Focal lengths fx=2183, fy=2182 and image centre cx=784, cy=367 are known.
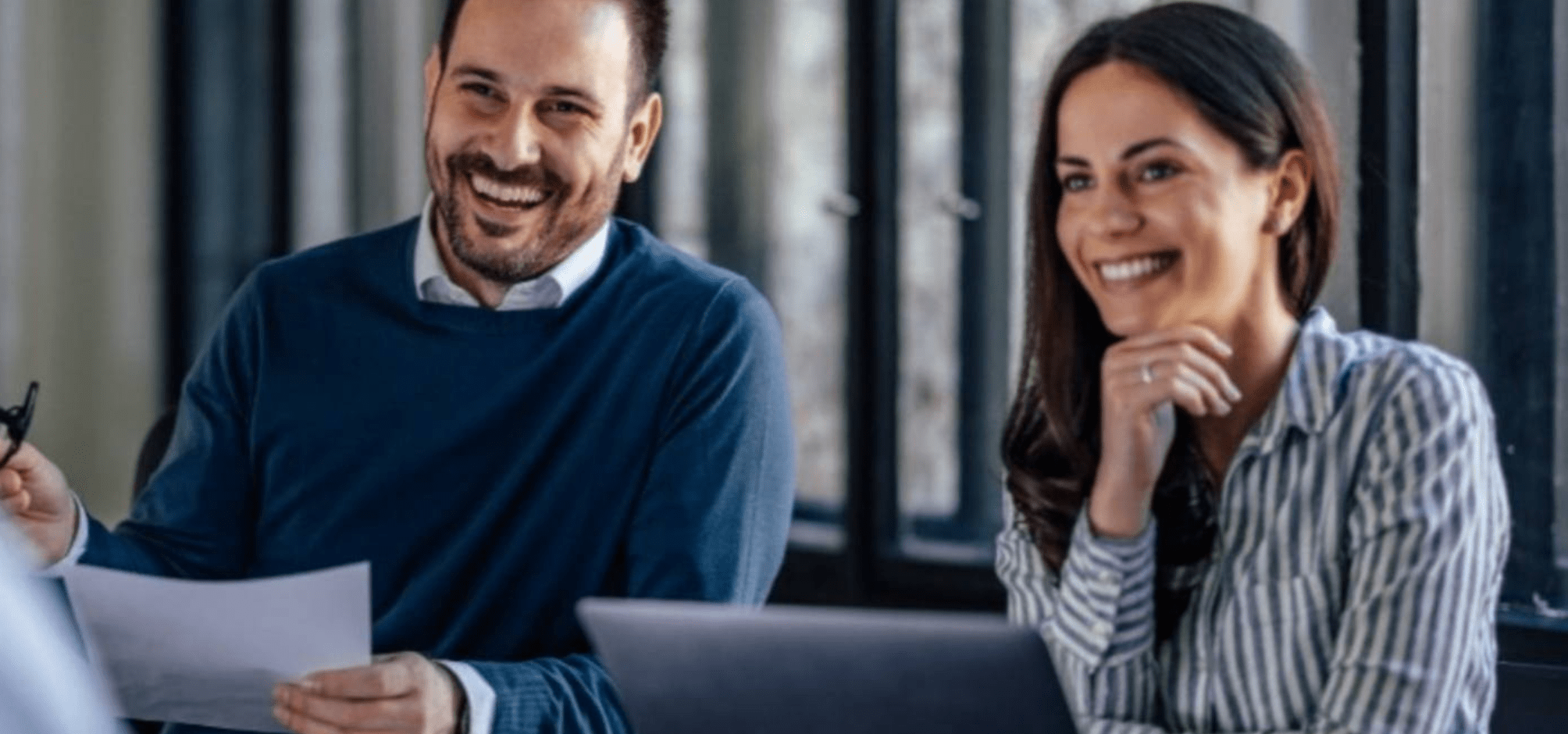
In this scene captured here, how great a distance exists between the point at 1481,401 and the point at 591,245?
2.71ft

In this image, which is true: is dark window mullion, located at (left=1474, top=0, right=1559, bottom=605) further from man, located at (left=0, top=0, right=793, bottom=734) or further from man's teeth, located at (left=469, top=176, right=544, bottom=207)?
man's teeth, located at (left=469, top=176, right=544, bottom=207)

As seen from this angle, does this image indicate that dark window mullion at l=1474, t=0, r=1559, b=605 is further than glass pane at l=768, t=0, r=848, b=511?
No

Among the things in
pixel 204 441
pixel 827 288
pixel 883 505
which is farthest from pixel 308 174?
pixel 204 441

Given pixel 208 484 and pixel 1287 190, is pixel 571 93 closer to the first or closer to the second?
pixel 208 484

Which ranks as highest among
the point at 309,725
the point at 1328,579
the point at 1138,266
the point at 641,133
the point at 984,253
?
the point at 641,133

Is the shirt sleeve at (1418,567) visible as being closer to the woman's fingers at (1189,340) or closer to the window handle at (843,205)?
the woman's fingers at (1189,340)

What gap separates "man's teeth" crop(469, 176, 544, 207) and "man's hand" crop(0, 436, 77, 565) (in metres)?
0.44

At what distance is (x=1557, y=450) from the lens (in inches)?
89.5

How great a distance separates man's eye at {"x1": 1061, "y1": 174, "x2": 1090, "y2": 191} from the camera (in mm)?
1584

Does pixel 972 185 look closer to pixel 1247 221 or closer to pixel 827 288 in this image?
pixel 827 288

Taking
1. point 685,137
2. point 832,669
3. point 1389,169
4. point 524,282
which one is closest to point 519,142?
point 524,282

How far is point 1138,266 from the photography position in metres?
1.55

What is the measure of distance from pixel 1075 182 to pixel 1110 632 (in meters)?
0.33

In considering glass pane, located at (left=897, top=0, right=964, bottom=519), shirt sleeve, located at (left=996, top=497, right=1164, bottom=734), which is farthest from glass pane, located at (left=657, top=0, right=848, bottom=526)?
shirt sleeve, located at (left=996, top=497, right=1164, bottom=734)
